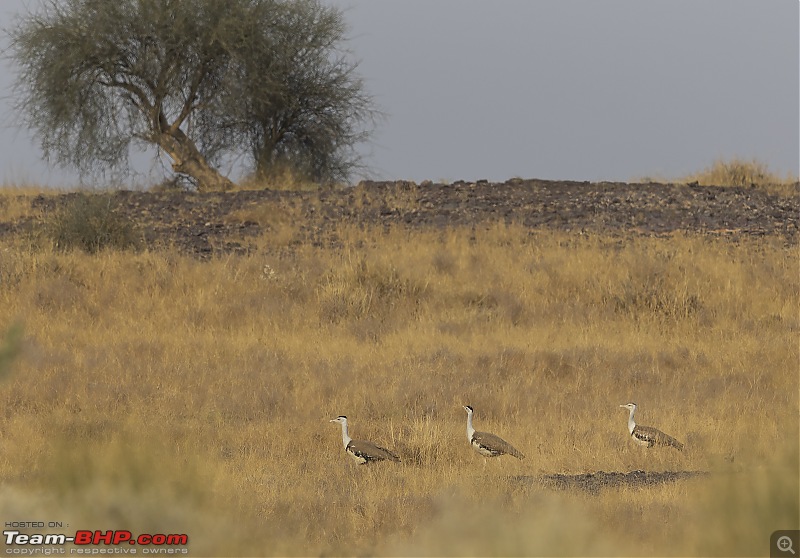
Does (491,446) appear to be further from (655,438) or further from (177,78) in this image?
(177,78)

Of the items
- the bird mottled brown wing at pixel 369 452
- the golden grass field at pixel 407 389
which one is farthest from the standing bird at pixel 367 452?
the golden grass field at pixel 407 389

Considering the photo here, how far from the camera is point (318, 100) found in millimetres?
28000

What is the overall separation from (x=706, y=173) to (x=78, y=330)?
15535 mm

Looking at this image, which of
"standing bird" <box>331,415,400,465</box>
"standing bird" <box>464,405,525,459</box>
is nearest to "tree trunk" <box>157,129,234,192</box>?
"standing bird" <box>331,415,400,465</box>

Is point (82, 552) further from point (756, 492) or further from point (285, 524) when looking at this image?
point (756, 492)

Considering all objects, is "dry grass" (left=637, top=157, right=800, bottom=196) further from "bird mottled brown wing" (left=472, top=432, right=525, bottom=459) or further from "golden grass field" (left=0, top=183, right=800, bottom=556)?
"bird mottled brown wing" (left=472, top=432, right=525, bottom=459)

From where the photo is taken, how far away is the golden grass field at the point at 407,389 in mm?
4961

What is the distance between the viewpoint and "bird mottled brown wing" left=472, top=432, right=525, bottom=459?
734 centimetres

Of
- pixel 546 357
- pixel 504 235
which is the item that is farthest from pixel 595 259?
pixel 546 357

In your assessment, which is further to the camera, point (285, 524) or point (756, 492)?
point (285, 524)

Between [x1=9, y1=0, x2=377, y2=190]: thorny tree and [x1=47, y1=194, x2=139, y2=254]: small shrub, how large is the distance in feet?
28.5

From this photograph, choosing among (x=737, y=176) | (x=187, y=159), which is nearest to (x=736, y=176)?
(x=737, y=176)

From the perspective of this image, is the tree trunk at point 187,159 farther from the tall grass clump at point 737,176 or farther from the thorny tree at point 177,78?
the tall grass clump at point 737,176

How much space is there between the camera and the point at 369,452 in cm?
741
